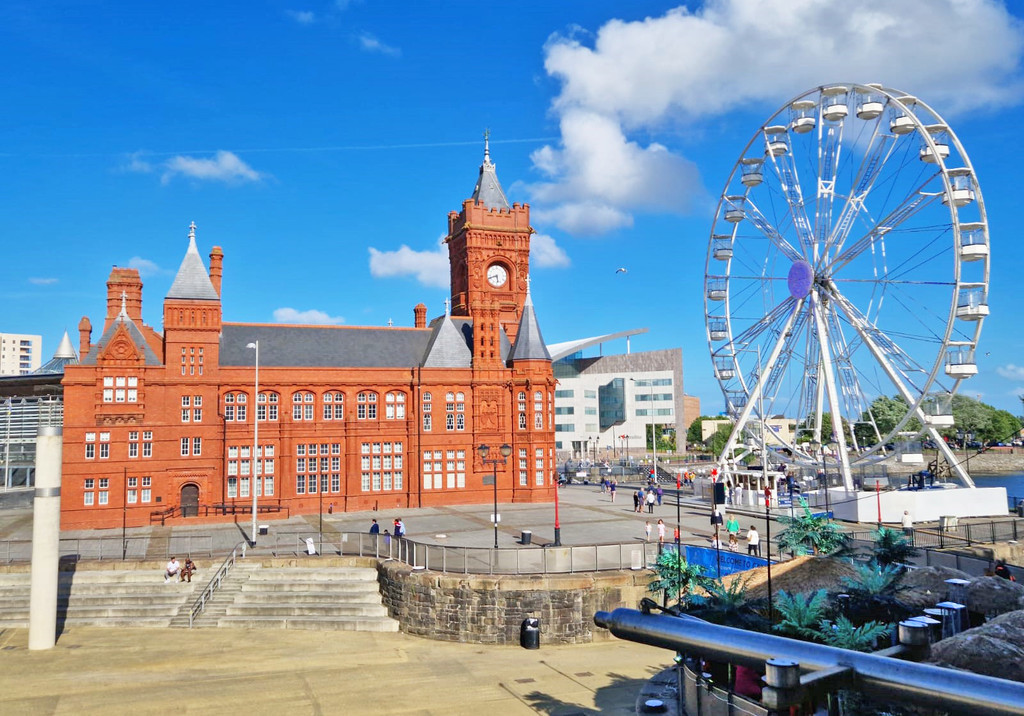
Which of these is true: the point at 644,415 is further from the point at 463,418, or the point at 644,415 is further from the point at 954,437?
the point at 463,418

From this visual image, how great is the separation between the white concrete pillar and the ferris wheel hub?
3961 centimetres

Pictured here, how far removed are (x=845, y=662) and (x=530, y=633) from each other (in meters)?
24.6

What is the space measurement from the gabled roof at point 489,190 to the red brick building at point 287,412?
46.1ft

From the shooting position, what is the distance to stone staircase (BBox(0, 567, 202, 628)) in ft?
106

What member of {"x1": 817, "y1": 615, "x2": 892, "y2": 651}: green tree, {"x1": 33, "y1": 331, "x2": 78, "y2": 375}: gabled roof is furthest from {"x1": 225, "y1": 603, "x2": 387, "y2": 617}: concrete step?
{"x1": 33, "y1": 331, "x2": 78, "y2": 375}: gabled roof

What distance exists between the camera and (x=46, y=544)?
29.9m

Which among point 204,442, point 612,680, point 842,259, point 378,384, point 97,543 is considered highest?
point 842,259

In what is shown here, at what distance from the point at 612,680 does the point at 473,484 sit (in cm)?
3259

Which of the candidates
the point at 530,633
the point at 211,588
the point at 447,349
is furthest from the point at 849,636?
the point at 447,349

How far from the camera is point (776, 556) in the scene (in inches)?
1296

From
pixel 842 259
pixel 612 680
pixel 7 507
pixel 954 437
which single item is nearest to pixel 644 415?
pixel 954 437

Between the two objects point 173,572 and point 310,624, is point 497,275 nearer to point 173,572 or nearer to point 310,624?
point 173,572

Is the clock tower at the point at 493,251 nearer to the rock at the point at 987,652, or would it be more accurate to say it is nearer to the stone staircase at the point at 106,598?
the stone staircase at the point at 106,598

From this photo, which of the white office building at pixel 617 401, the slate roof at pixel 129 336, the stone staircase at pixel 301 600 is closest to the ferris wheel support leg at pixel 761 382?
the stone staircase at pixel 301 600
